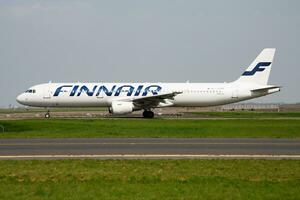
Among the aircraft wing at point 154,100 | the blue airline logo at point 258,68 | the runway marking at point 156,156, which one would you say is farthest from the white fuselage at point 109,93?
the runway marking at point 156,156

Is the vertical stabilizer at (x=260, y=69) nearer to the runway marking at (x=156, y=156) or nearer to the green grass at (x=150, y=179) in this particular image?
the runway marking at (x=156, y=156)

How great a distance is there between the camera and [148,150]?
55.0 feet

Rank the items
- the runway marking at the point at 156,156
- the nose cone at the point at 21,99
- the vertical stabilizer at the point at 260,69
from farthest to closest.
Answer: the vertical stabilizer at the point at 260,69 < the nose cone at the point at 21,99 < the runway marking at the point at 156,156

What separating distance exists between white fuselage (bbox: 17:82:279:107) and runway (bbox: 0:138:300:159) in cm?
2424

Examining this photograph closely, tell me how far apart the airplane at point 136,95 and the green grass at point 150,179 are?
1156 inches

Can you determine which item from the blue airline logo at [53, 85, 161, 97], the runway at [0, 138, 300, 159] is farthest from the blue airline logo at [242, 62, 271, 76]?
the runway at [0, 138, 300, 159]

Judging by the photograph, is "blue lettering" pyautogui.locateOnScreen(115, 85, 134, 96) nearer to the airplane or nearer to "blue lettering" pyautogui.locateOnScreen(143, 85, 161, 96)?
the airplane

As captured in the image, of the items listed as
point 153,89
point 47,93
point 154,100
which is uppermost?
point 153,89

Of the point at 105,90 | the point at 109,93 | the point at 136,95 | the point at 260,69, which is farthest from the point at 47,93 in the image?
the point at 260,69

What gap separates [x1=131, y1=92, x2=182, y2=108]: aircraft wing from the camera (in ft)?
140

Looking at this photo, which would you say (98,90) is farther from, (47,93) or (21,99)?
(21,99)

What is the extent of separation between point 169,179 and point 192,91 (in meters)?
36.3

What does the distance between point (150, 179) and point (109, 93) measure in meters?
33.9

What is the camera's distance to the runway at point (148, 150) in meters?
15.1
